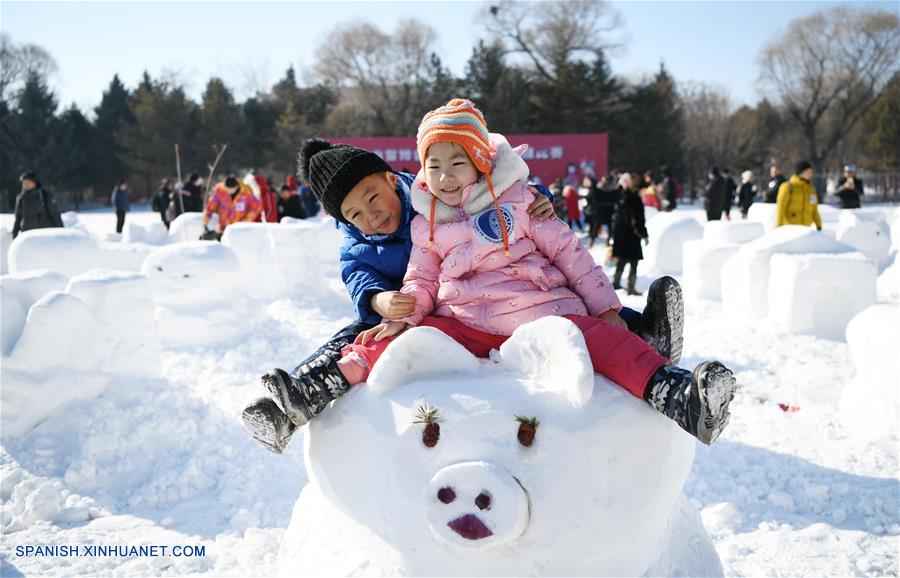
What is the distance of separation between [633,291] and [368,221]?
7.39m

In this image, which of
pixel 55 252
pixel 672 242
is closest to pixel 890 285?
pixel 672 242

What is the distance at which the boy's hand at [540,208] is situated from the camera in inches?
99.7

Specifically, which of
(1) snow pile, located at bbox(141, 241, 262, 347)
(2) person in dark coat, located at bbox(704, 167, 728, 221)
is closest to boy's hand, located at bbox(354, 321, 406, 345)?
(1) snow pile, located at bbox(141, 241, 262, 347)

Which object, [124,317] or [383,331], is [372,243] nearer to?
[383,331]

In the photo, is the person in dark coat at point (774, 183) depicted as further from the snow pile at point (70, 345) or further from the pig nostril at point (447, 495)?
the pig nostril at point (447, 495)

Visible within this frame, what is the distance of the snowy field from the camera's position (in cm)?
366

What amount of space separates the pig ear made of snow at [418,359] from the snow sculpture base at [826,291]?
5650mm

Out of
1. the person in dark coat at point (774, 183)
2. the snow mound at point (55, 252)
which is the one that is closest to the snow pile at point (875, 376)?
the snow mound at point (55, 252)

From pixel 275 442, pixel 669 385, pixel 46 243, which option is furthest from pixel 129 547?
pixel 46 243

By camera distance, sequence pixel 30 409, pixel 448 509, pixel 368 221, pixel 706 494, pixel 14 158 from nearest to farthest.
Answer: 1. pixel 448 509
2. pixel 368 221
3. pixel 706 494
4. pixel 30 409
5. pixel 14 158

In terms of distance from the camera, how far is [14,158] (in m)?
32.5

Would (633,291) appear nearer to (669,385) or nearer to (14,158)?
(669,385)

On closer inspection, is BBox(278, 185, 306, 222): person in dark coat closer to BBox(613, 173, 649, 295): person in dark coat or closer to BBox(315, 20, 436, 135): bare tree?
BBox(613, 173, 649, 295): person in dark coat

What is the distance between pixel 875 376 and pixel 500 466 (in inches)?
157
